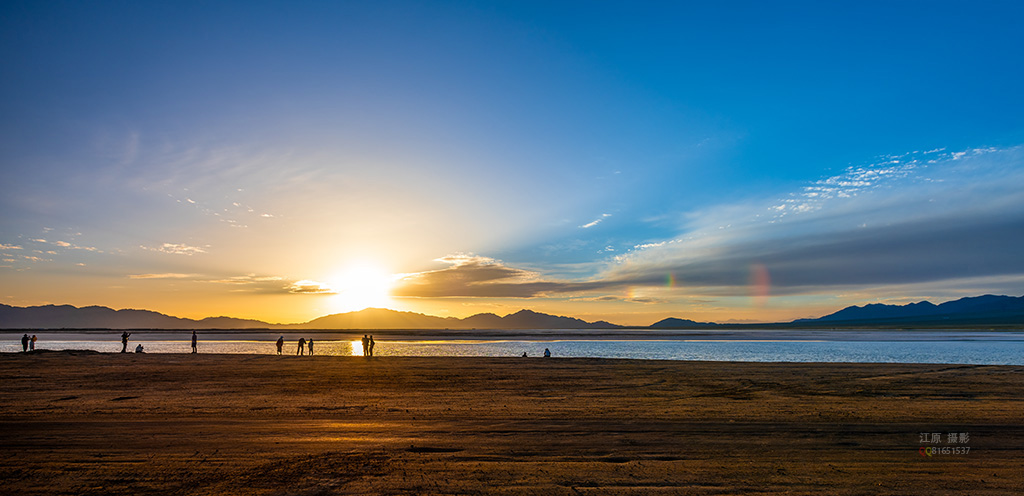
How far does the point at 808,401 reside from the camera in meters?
18.5

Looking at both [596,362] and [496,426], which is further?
[596,362]

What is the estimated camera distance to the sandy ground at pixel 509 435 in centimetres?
929

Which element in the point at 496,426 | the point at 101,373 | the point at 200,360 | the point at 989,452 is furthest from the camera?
the point at 200,360

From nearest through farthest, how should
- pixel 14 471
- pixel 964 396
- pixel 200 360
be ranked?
pixel 14 471
pixel 964 396
pixel 200 360

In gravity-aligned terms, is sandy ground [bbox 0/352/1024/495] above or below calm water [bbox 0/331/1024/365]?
above

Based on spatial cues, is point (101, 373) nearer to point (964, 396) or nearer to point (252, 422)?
point (252, 422)

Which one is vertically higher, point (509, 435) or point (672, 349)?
point (509, 435)

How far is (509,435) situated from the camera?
12758 mm

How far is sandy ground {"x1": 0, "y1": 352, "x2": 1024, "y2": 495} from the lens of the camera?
9.29 meters

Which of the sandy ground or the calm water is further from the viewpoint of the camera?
the calm water

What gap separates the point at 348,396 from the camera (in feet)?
66.3


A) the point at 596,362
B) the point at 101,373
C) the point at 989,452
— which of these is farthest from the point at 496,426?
the point at 101,373

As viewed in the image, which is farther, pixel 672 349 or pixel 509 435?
pixel 672 349

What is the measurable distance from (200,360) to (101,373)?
27.6ft
